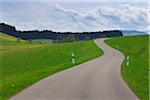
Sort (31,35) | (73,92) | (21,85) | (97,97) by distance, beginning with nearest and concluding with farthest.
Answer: (97,97), (73,92), (21,85), (31,35)

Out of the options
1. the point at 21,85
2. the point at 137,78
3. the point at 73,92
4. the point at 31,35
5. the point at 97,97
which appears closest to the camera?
the point at 97,97

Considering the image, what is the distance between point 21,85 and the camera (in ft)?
52.3

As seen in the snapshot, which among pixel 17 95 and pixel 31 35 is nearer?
pixel 17 95

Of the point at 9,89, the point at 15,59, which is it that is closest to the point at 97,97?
the point at 9,89

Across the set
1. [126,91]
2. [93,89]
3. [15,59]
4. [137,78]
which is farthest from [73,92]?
[15,59]

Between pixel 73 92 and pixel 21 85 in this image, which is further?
pixel 21 85

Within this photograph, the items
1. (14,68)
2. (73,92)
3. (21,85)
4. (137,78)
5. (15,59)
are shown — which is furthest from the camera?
Result: (15,59)

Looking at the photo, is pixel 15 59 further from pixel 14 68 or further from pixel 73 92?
pixel 73 92

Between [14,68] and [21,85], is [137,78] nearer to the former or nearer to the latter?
[21,85]

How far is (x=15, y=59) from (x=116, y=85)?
32.4 m

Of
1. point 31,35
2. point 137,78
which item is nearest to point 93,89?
point 137,78

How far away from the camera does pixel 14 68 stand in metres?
39.9

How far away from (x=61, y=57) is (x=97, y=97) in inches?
1402

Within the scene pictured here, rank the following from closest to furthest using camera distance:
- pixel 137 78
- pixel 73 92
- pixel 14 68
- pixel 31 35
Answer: pixel 73 92
pixel 137 78
pixel 14 68
pixel 31 35
